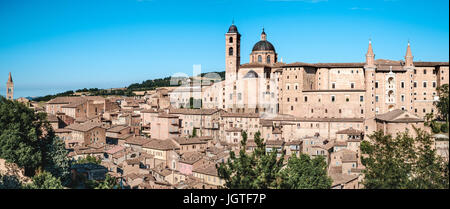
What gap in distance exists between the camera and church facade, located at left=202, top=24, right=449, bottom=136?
78.1 ft

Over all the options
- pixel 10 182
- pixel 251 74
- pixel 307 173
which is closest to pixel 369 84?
pixel 251 74

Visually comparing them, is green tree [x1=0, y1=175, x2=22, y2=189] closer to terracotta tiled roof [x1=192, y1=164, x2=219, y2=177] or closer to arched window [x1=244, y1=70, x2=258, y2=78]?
terracotta tiled roof [x1=192, y1=164, x2=219, y2=177]

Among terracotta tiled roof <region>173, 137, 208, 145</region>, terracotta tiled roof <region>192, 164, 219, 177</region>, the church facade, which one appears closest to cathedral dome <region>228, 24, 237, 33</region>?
the church facade

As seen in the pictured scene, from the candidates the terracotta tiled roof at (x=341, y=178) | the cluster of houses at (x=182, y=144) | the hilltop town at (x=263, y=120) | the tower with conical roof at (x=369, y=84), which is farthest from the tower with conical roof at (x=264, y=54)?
the terracotta tiled roof at (x=341, y=178)

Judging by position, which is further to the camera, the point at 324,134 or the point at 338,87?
the point at 338,87

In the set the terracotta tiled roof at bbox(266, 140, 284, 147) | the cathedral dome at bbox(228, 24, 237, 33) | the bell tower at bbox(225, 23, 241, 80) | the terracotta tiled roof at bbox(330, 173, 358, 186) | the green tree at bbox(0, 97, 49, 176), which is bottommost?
the terracotta tiled roof at bbox(330, 173, 358, 186)

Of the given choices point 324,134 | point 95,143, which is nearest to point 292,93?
point 324,134

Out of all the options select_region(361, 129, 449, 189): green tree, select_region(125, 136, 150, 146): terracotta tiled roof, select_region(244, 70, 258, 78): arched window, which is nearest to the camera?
select_region(361, 129, 449, 189): green tree

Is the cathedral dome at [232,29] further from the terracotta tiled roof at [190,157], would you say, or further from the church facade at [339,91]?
the terracotta tiled roof at [190,157]

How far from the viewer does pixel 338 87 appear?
26141mm
